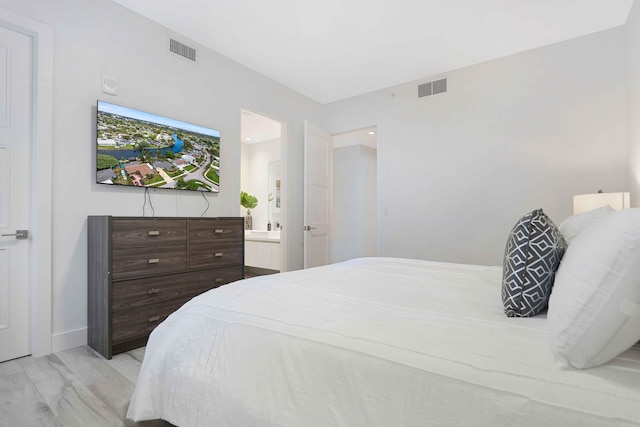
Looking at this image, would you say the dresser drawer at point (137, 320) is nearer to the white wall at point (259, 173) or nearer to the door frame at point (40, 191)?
the door frame at point (40, 191)

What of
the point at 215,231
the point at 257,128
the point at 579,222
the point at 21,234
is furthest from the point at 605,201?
the point at 257,128

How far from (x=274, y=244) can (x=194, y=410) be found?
4142 millimetres

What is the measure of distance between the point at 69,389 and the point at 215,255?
137 centimetres

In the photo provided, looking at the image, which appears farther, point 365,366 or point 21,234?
point 21,234

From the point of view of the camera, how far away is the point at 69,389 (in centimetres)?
182

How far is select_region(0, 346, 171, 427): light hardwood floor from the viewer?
154cm

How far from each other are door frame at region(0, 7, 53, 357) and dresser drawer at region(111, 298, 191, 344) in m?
0.53

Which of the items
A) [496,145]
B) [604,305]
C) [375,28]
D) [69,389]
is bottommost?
[69,389]

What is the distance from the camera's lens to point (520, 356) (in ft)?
2.57

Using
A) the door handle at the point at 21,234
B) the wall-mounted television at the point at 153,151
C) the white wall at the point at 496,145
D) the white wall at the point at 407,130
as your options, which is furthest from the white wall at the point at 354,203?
the door handle at the point at 21,234

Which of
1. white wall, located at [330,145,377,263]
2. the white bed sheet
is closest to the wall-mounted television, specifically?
the white bed sheet

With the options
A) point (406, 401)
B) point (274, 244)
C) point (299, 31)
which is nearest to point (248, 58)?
point (299, 31)

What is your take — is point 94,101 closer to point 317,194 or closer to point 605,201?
point 317,194

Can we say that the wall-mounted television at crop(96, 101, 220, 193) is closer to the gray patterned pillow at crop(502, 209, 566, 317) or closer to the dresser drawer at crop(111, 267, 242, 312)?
the dresser drawer at crop(111, 267, 242, 312)
